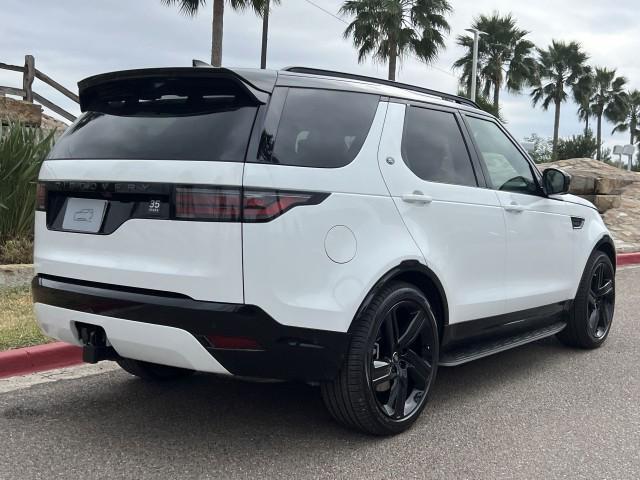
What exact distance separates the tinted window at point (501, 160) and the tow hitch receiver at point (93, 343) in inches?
97.3

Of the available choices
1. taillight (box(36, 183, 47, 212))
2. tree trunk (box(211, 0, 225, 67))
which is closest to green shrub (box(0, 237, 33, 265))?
taillight (box(36, 183, 47, 212))

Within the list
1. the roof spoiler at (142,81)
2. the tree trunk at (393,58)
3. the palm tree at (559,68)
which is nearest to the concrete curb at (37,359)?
the roof spoiler at (142,81)

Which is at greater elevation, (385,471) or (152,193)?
(152,193)

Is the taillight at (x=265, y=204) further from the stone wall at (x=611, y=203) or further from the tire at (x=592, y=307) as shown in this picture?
the stone wall at (x=611, y=203)

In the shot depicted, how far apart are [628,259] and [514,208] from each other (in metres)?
9.06

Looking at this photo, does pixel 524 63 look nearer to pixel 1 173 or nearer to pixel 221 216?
pixel 1 173

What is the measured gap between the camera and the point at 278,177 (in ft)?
10.0

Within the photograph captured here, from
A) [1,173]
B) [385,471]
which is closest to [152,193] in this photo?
[385,471]

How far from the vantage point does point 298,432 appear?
144 inches

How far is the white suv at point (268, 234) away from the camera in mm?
3016

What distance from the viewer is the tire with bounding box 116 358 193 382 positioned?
4258mm

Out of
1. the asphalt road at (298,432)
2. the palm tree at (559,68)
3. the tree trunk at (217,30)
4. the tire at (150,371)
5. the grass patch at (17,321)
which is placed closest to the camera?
the asphalt road at (298,432)

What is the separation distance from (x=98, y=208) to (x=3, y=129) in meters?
5.07

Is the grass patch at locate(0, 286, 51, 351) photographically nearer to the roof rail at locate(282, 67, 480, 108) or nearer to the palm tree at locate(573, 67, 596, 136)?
the roof rail at locate(282, 67, 480, 108)
